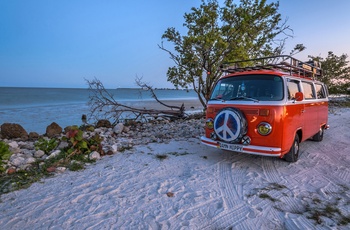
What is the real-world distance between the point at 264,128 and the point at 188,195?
207 centimetres

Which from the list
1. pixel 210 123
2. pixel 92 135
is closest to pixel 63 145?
pixel 92 135

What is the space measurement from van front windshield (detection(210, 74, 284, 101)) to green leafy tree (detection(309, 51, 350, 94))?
26.2 metres

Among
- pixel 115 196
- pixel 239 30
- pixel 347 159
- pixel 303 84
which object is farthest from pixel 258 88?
pixel 239 30

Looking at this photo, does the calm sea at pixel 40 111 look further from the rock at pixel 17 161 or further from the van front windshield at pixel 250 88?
the van front windshield at pixel 250 88

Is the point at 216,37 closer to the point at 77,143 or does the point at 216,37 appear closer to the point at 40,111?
the point at 77,143

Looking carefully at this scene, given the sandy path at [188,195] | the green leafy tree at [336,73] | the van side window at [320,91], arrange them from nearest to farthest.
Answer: the sandy path at [188,195] → the van side window at [320,91] → the green leafy tree at [336,73]

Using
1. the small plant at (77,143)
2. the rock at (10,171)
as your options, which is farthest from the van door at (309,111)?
the rock at (10,171)

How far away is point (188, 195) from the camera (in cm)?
383

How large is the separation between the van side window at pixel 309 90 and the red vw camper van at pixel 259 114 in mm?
111

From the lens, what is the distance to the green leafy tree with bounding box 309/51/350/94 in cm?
2641

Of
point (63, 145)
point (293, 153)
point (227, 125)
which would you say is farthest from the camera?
point (63, 145)

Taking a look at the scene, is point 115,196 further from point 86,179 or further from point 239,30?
point 239,30

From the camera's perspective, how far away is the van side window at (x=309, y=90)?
5.93m

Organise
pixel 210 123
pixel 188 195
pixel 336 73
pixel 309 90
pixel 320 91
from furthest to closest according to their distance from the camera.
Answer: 1. pixel 336 73
2. pixel 320 91
3. pixel 309 90
4. pixel 210 123
5. pixel 188 195
